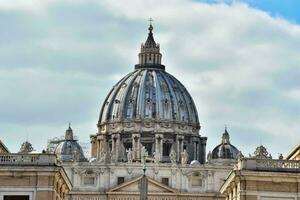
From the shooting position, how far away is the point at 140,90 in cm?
17375

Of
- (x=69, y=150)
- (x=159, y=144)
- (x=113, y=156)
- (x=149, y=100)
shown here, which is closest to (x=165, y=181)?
(x=113, y=156)

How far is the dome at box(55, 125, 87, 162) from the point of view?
149 m

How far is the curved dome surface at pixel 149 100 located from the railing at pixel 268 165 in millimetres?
103535

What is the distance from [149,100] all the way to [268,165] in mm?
107573

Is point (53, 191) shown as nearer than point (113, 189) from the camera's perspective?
Yes

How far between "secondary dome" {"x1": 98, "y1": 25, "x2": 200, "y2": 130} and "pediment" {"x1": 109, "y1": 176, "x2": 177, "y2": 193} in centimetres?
2871

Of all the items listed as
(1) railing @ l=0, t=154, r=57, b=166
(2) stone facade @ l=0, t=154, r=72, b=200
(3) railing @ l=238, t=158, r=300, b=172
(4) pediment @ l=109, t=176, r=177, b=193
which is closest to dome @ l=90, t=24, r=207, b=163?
(4) pediment @ l=109, t=176, r=177, b=193

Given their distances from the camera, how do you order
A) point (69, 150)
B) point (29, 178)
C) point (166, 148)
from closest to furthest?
1. point (29, 178)
2. point (69, 150)
3. point (166, 148)

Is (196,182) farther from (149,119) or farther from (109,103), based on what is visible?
(109,103)

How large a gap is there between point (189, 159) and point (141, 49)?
26925mm

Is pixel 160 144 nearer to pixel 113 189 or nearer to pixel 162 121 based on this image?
pixel 162 121

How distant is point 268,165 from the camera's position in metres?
64.9

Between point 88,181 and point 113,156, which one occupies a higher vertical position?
point 113,156

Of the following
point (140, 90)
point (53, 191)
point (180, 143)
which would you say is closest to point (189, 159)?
point (180, 143)
